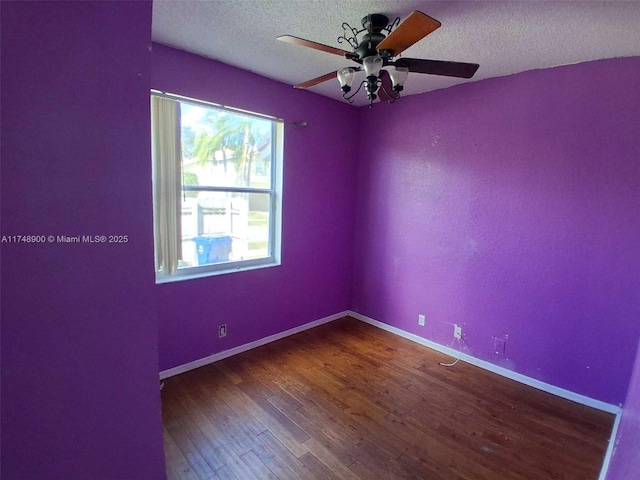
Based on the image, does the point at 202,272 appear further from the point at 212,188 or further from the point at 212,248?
the point at 212,188

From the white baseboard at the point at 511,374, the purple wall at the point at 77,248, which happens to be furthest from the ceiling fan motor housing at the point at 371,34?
the white baseboard at the point at 511,374

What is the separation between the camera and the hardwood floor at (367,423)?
1.80 metres

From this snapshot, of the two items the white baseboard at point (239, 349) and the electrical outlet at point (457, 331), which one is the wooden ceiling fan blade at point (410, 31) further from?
the white baseboard at point (239, 349)

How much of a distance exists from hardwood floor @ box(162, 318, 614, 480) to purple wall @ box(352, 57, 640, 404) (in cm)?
44

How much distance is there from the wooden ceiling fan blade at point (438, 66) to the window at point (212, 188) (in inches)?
63.0

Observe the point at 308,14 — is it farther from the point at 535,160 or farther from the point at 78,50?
the point at 535,160

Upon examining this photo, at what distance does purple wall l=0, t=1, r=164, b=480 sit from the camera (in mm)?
646

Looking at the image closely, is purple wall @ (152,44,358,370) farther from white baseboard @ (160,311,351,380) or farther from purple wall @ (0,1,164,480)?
purple wall @ (0,1,164,480)

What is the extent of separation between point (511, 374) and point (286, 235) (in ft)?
8.00

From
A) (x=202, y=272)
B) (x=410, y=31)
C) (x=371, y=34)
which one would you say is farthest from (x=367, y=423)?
(x=371, y=34)

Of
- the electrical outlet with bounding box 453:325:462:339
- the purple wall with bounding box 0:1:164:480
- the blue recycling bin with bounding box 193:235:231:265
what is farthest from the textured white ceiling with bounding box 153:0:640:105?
the electrical outlet with bounding box 453:325:462:339

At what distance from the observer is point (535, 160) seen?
2578 millimetres

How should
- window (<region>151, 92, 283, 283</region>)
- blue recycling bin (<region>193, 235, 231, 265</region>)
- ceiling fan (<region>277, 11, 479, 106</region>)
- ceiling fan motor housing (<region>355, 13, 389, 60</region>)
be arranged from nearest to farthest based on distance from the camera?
ceiling fan (<region>277, 11, 479, 106</region>), ceiling fan motor housing (<region>355, 13, 389, 60</region>), window (<region>151, 92, 283, 283</region>), blue recycling bin (<region>193, 235, 231, 265</region>)

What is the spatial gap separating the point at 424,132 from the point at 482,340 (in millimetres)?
2111
